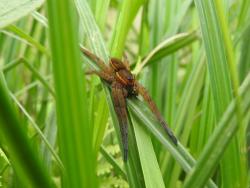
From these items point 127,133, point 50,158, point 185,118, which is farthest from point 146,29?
point 127,133

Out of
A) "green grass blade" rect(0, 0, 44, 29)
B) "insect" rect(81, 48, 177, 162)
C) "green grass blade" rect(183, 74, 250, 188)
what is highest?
"green grass blade" rect(0, 0, 44, 29)

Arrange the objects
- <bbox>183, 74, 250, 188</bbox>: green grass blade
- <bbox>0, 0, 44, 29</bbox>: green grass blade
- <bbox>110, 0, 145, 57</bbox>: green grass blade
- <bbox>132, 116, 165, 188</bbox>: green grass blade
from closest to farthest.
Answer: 1. <bbox>0, 0, 44, 29</bbox>: green grass blade
2. <bbox>183, 74, 250, 188</bbox>: green grass blade
3. <bbox>132, 116, 165, 188</bbox>: green grass blade
4. <bbox>110, 0, 145, 57</bbox>: green grass blade

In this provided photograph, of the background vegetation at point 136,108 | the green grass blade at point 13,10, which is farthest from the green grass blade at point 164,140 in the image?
the green grass blade at point 13,10

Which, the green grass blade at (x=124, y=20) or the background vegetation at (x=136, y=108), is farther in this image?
the green grass blade at (x=124, y=20)

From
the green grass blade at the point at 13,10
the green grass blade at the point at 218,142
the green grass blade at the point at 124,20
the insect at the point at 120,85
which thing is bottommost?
the green grass blade at the point at 218,142

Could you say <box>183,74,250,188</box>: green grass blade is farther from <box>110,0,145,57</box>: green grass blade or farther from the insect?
<box>110,0,145,57</box>: green grass blade

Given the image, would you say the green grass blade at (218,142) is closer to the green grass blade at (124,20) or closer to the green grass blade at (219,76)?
the green grass blade at (219,76)

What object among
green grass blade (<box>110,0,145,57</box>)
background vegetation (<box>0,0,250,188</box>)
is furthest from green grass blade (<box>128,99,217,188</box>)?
green grass blade (<box>110,0,145,57</box>)

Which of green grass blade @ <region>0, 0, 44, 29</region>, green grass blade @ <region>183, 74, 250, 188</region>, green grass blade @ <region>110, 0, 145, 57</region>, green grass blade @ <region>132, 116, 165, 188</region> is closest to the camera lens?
green grass blade @ <region>0, 0, 44, 29</region>

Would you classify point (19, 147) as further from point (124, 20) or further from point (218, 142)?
point (124, 20)

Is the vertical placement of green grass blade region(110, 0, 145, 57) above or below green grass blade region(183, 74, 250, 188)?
above
